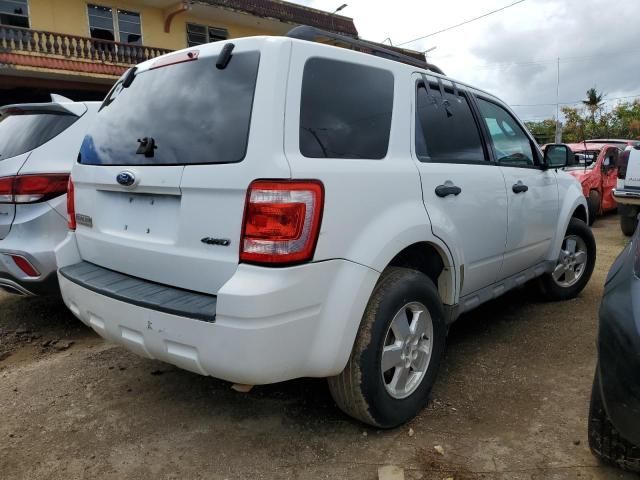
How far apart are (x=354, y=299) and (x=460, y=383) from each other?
1.32 meters

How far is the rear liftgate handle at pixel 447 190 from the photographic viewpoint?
276cm

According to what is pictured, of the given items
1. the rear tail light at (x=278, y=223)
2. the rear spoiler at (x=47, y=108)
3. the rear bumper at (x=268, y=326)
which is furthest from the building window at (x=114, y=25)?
the rear tail light at (x=278, y=223)

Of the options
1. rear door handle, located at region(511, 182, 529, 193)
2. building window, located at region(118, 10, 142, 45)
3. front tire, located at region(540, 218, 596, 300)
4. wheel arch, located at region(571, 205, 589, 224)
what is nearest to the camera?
rear door handle, located at region(511, 182, 529, 193)

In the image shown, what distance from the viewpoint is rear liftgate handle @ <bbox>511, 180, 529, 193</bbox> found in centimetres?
351

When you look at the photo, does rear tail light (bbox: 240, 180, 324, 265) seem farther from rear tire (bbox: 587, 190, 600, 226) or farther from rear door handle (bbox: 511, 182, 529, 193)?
rear tire (bbox: 587, 190, 600, 226)

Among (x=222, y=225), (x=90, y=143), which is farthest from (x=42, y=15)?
(x=222, y=225)

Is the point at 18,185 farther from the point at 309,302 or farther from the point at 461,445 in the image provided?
the point at 461,445

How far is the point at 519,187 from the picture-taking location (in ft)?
11.7

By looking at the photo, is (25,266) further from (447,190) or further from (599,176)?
(599,176)

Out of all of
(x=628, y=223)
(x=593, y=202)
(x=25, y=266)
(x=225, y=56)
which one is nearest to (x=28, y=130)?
(x=25, y=266)

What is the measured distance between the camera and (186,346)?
212cm

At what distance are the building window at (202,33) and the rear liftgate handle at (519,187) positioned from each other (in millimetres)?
15150

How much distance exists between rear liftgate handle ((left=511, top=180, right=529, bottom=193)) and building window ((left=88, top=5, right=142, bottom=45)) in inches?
577

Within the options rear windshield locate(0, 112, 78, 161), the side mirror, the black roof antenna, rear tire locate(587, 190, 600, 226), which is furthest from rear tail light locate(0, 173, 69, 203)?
rear tire locate(587, 190, 600, 226)
